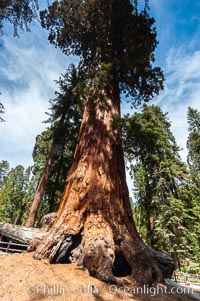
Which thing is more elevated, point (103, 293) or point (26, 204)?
point (26, 204)

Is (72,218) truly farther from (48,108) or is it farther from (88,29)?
(48,108)

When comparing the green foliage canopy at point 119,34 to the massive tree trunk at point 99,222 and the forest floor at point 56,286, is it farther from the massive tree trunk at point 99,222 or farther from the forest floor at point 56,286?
the forest floor at point 56,286

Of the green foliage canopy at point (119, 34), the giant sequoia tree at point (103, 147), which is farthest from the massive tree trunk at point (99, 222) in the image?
the green foliage canopy at point (119, 34)

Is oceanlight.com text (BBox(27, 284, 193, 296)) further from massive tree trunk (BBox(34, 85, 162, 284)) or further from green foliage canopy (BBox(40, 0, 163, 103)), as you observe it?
green foliage canopy (BBox(40, 0, 163, 103))

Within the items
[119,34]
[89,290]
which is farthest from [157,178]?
[89,290]

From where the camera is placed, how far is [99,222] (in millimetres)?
6066

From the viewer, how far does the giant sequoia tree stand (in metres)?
5.75

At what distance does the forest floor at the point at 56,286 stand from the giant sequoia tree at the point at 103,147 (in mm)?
348

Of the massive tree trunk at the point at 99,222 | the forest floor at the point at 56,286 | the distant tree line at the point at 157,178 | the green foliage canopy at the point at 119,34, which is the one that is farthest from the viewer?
the distant tree line at the point at 157,178

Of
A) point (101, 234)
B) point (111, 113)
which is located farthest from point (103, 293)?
point (111, 113)

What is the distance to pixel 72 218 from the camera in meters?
6.22

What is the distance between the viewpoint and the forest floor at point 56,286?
3914 millimetres

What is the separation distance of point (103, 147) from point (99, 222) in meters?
2.77

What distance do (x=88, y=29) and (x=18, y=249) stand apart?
462 inches
